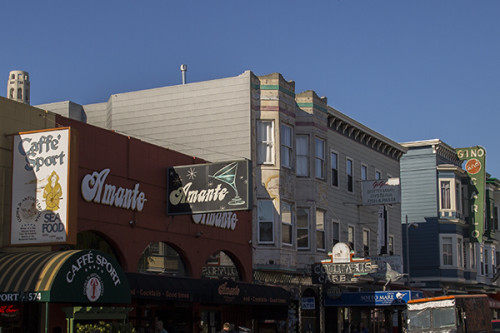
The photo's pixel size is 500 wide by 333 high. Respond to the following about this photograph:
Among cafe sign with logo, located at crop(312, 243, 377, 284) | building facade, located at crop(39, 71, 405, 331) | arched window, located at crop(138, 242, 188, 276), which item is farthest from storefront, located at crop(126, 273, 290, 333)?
cafe sign with logo, located at crop(312, 243, 377, 284)

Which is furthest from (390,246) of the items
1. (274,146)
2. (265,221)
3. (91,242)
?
(91,242)

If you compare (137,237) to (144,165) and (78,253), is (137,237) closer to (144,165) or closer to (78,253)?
(144,165)

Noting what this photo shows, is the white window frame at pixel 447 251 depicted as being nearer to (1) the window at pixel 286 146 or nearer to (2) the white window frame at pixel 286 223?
(2) the white window frame at pixel 286 223

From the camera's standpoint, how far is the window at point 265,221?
2845 centimetres

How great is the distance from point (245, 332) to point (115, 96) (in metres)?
13.5

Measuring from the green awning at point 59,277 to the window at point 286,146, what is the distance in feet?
42.8

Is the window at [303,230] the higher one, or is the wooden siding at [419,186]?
the wooden siding at [419,186]

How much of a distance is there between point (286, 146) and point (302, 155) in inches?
60.5

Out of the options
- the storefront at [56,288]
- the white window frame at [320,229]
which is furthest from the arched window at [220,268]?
the storefront at [56,288]

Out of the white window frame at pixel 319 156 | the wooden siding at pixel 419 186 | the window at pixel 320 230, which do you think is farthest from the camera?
the wooden siding at pixel 419 186

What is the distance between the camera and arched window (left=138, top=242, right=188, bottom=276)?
2212 cm

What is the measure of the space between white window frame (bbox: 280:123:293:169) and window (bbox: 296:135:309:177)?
1133 millimetres

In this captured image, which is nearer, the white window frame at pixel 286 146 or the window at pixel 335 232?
the white window frame at pixel 286 146

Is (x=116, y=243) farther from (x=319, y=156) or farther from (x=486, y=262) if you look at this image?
(x=486, y=262)
